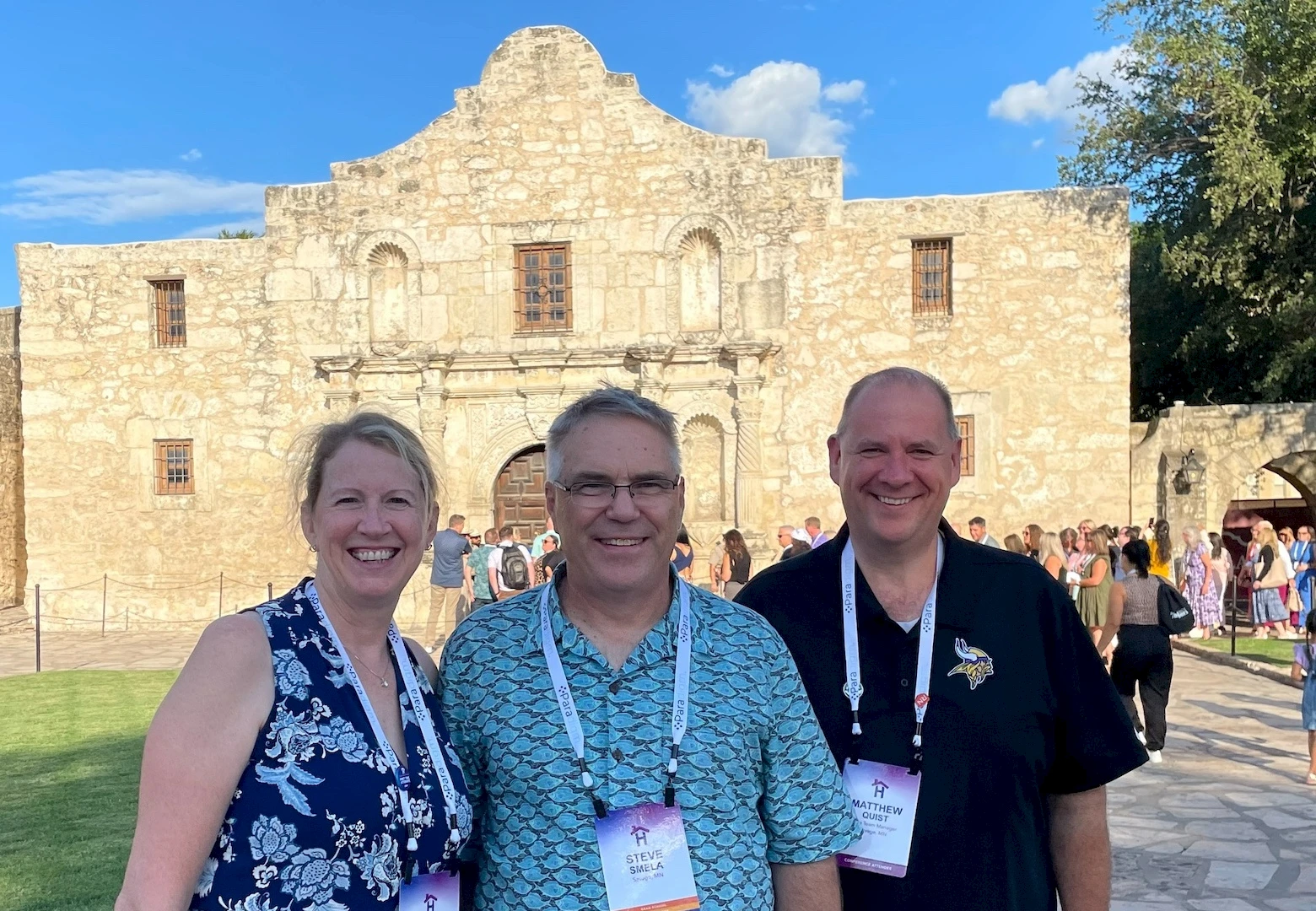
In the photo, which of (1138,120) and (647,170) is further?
A: (1138,120)

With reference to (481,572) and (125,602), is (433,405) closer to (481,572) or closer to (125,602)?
(481,572)

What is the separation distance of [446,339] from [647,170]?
385 centimetres

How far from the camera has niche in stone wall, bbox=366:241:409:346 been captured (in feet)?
54.3

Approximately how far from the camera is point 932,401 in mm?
2562

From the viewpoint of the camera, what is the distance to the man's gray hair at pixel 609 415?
7.34 ft

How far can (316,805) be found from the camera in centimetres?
193

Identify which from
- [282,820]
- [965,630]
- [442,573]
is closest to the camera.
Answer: [282,820]

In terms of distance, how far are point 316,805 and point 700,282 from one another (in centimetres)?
1459

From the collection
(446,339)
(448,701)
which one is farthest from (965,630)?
(446,339)

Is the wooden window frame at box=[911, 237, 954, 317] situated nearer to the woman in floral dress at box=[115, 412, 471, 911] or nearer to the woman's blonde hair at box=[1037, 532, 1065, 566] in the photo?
the woman's blonde hair at box=[1037, 532, 1065, 566]

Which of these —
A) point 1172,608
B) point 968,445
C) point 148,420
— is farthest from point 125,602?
point 1172,608

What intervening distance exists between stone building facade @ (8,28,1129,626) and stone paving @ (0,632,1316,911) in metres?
5.58

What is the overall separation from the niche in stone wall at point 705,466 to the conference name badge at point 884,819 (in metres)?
13.4

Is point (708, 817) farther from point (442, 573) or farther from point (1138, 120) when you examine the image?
point (1138, 120)
